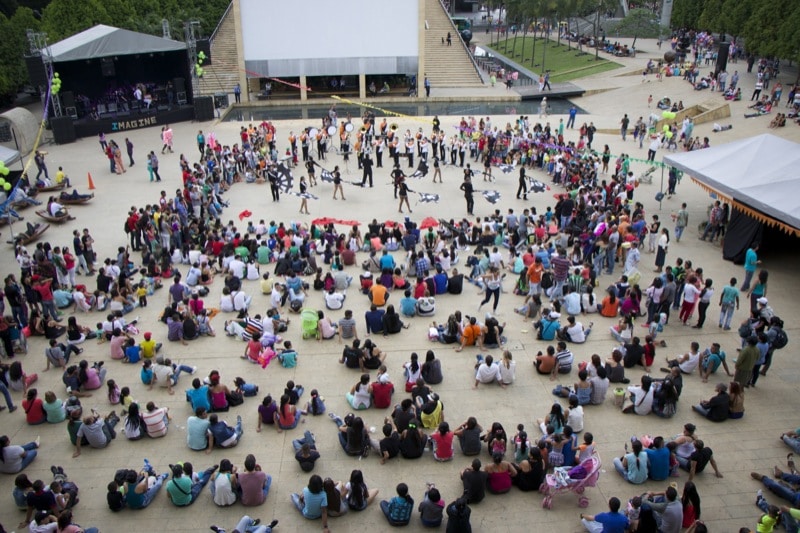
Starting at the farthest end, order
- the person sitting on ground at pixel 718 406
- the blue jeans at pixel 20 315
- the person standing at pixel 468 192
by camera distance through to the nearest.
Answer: the person standing at pixel 468 192 < the blue jeans at pixel 20 315 < the person sitting on ground at pixel 718 406

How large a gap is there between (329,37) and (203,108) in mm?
10804

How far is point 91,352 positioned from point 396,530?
28.0 ft

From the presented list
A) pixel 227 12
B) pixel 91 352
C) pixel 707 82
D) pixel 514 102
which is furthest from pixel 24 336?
pixel 227 12

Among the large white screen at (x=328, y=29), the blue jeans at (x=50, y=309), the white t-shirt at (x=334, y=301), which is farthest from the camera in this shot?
the large white screen at (x=328, y=29)

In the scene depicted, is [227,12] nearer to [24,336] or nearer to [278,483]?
[24,336]

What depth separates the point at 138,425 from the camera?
36.4 ft

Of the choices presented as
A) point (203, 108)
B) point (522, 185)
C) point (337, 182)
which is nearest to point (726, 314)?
point (522, 185)

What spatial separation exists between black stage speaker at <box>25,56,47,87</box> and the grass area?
3640 cm

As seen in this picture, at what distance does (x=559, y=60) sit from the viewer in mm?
59469

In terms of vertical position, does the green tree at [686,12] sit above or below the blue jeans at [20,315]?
above

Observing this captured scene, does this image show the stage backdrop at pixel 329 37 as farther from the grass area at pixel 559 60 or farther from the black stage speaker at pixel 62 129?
the grass area at pixel 559 60

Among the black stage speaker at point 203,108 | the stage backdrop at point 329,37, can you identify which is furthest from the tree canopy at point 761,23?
the black stage speaker at point 203,108

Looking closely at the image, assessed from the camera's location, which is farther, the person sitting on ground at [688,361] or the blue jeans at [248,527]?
the person sitting on ground at [688,361]

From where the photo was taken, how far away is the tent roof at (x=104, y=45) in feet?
105
